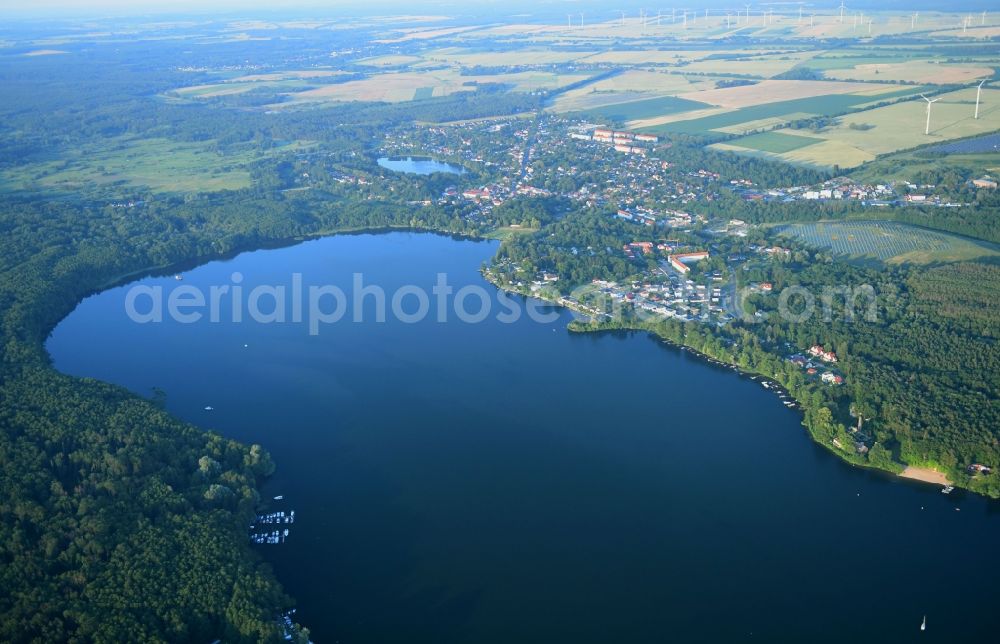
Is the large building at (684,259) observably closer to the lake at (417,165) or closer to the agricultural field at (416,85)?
the lake at (417,165)

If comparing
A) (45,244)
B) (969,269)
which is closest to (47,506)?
(45,244)

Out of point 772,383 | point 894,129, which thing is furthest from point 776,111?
point 772,383

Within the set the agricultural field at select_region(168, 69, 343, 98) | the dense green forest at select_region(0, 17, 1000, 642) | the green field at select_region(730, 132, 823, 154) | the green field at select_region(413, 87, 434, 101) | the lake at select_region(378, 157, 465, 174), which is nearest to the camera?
the dense green forest at select_region(0, 17, 1000, 642)

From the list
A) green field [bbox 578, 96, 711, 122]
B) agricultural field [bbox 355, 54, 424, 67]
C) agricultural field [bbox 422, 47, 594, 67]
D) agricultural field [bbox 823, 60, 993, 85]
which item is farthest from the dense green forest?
agricultural field [bbox 355, 54, 424, 67]

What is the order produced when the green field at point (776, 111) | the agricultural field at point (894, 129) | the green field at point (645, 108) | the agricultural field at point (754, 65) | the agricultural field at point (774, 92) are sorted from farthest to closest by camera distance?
Answer: the agricultural field at point (754, 65)
the agricultural field at point (774, 92)
the green field at point (645, 108)
the green field at point (776, 111)
the agricultural field at point (894, 129)

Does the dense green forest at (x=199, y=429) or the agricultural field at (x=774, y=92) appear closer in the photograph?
the dense green forest at (x=199, y=429)

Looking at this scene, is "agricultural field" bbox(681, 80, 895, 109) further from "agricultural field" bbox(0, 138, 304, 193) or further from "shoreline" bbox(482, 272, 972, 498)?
"shoreline" bbox(482, 272, 972, 498)

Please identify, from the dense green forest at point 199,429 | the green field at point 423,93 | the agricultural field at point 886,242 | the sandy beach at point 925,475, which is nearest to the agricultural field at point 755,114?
the dense green forest at point 199,429
